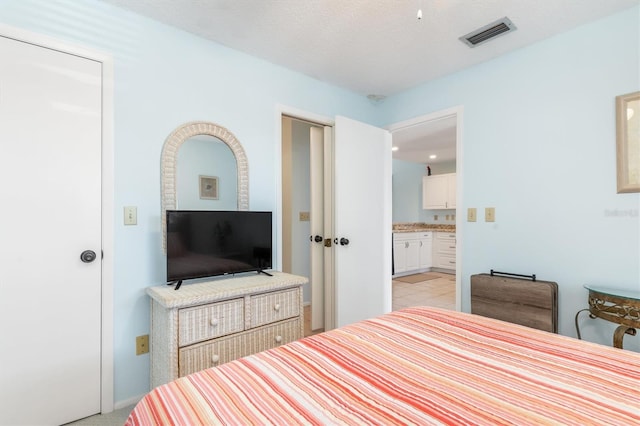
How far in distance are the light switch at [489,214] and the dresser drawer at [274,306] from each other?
167 centimetres

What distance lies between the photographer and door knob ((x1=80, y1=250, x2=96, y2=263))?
72.6 inches

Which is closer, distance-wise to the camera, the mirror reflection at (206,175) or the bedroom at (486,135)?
the bedroom at (486,135)

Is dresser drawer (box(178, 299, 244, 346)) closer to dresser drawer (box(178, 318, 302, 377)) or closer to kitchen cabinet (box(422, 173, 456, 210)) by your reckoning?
dresser drawer (box(178, 318, 302, 377))

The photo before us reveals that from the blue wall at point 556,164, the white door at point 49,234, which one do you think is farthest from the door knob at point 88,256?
the blue wall at point 556,164

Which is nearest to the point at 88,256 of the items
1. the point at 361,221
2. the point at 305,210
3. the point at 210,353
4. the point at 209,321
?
the point at 209,321

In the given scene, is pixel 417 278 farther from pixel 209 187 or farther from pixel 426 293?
pixel 209 187

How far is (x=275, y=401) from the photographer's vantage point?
81 centimetres

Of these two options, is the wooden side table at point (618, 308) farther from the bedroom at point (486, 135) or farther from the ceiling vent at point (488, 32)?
the ceiling vent at point (488, 32)

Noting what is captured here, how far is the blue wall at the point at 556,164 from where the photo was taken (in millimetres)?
2041

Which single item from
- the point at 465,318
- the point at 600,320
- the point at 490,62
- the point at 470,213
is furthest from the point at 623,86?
the point at 465,318

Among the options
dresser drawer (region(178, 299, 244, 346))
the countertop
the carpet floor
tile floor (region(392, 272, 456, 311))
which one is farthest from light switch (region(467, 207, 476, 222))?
the countertop

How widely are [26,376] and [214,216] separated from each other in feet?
4.16

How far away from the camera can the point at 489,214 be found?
2.64 metres

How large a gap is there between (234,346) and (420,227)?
5.73 metres
